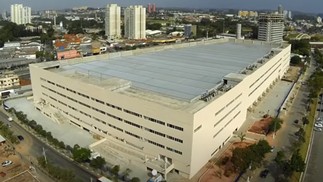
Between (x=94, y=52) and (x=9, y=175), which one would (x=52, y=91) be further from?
(x=94, y=52)

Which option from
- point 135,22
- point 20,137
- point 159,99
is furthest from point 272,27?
point 20,137

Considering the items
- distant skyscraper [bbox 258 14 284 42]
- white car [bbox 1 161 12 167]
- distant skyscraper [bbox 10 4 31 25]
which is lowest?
white car [bbox 1 161 12 167]

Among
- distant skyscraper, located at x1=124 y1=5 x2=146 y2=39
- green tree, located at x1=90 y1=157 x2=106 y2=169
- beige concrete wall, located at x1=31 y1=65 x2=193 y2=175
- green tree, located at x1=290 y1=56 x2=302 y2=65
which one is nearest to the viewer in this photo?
beige concrete wall, located at x1=31 y1=65 x2=193 y2=175

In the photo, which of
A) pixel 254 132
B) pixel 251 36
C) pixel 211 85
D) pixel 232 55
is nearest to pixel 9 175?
pixel 211 85

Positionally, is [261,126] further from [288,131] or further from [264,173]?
[264,173]

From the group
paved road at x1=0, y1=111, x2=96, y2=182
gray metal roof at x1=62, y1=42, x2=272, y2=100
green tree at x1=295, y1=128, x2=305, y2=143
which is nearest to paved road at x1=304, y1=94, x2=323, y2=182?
green tree at x1=295, y1=128, x2=305, y2=143

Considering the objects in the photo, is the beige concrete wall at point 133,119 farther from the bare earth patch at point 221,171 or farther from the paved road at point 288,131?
the paved road at point 288,131

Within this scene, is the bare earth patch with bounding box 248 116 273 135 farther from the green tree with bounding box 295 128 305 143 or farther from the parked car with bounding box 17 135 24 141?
the parked car with bounding box 17 135 24 141
